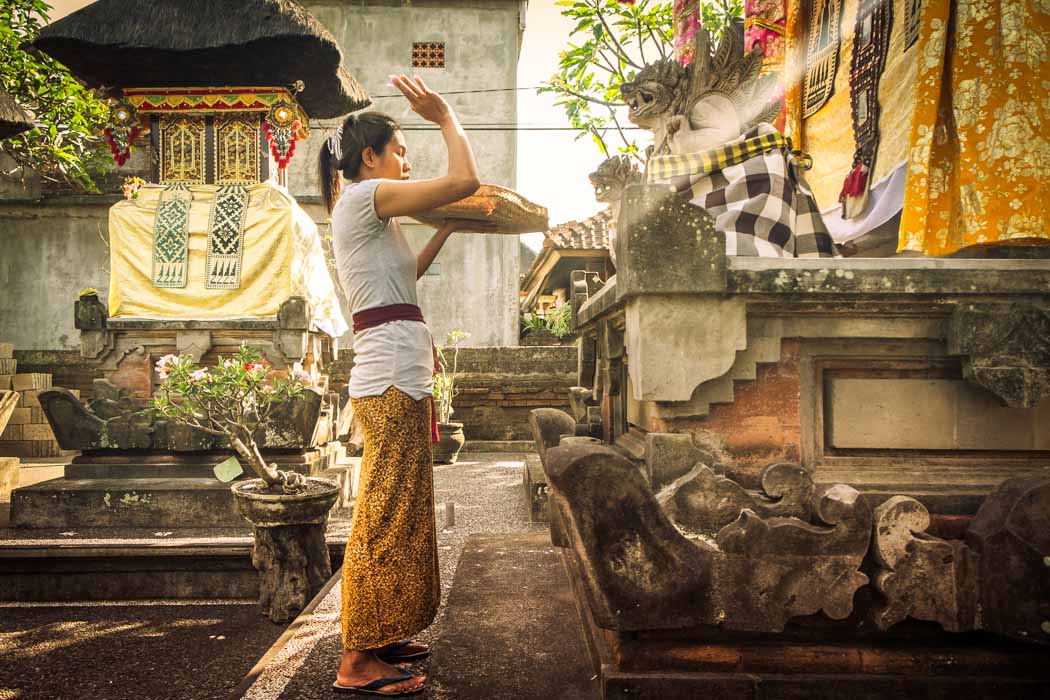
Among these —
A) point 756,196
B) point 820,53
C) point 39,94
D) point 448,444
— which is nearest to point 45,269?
point 39,94

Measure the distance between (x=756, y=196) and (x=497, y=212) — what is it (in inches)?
44.6

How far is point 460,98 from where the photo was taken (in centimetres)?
1438

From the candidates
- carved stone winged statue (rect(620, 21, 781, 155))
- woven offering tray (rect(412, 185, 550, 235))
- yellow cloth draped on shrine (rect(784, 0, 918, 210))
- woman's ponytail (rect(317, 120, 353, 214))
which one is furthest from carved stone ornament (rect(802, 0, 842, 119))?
woman's ponytail (rect(317, 120, 353, 214))

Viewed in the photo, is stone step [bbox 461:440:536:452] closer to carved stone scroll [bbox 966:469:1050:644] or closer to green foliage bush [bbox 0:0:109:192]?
green foliage bush [bbox 0:0:109:192]

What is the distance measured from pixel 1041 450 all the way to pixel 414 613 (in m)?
2.23

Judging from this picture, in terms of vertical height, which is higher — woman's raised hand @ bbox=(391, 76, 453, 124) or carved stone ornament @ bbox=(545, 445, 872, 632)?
woman's raised hand @ bbox=(391, 76, 453, 124)

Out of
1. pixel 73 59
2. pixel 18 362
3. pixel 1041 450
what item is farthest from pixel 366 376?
pixel 18 362

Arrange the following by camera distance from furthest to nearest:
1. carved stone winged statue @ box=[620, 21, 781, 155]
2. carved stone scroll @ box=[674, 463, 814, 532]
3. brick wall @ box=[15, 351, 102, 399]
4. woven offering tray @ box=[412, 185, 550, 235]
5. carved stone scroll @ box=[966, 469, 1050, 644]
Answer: brick wall @ box=[15, 351, 102, 399] → carved stone winged statue @ box=[620, 21, 781, 155] → woven offering tray @ box=[412, 185, 550, 235] → carved stone scroll @ box=[674, 463, 814, 532] → carved stone scroll @ box=[966, 469, 1050, 644]

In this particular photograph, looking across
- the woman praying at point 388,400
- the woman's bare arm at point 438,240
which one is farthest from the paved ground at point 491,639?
the woman's bare arm at point 438,240

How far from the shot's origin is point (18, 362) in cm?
1005

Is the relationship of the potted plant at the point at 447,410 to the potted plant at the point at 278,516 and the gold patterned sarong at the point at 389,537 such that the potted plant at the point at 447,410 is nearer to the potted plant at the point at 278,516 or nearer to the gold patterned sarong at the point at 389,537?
the potted plant at the point at 278,516

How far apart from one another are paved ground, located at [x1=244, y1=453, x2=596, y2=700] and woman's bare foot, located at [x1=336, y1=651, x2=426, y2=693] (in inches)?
2.4

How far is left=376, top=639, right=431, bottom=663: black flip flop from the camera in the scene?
87.4 inches

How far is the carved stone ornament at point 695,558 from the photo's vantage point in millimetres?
1795
